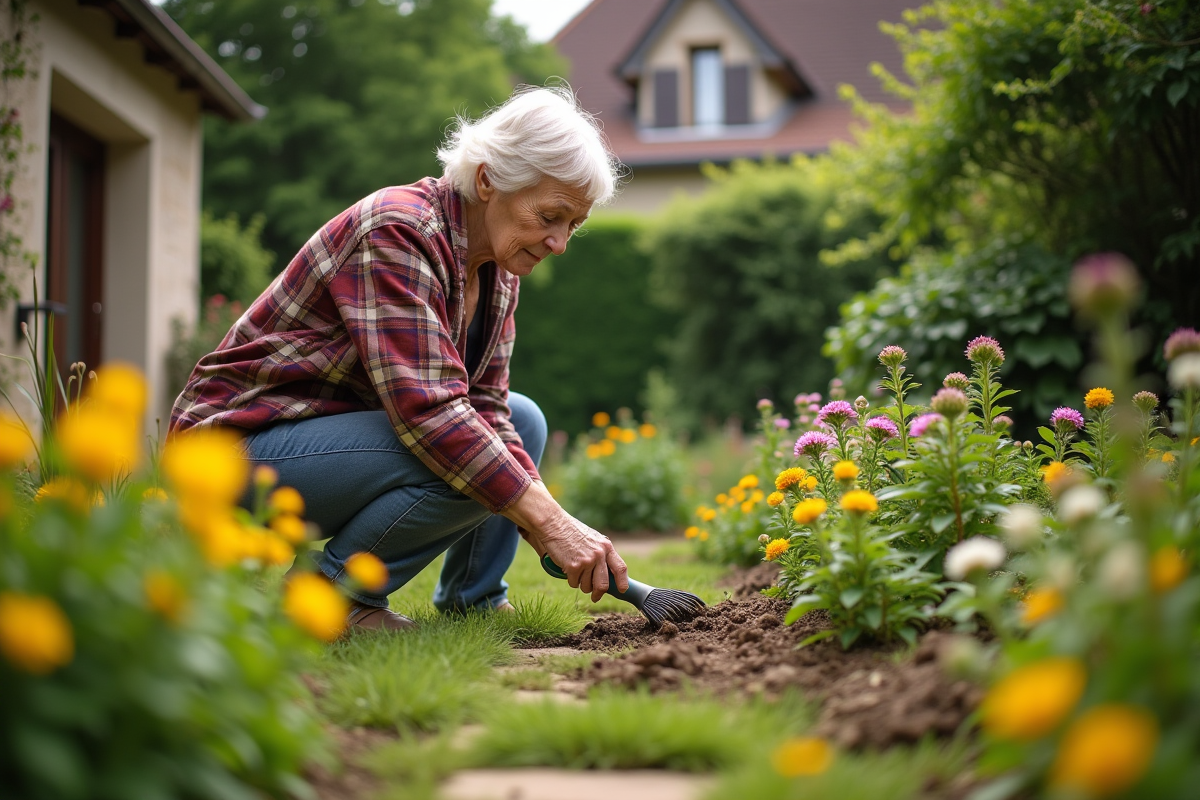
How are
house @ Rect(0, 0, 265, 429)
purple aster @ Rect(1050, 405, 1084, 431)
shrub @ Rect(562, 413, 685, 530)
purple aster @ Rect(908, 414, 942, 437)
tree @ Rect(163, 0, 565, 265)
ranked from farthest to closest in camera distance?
1. tree @ Rect(163, 0, 565, 265)
2. shrub @ Rect(562, 413, 685, 530)
3. house @ Rect(0, 0, 265, 429)
4. purple aster @ Rect(1050, 405, 1084, 431)
5. purple aster @ Rect(908, 414, 942, 437)

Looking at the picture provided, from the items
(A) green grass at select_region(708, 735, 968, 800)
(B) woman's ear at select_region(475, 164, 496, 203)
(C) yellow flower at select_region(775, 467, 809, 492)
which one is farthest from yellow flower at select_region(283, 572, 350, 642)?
(B) woman's ear at select_region(475, 164, 496, 203)

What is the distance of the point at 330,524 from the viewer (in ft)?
8.06

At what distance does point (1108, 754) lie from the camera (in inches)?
32.8

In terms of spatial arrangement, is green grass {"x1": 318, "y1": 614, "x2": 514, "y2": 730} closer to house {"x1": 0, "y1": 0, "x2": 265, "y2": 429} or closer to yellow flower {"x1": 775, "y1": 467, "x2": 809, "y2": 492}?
yellow flower {"x1": 775, "y1": 467, "x2": 809, "y2": 492}

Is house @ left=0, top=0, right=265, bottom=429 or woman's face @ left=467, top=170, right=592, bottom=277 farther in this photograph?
house @ left=0, top=0, right=265, bottom=429

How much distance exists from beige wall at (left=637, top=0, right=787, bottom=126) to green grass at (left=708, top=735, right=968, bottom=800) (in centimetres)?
1439

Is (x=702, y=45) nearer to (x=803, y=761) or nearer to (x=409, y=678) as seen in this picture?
(x=409, y=678)

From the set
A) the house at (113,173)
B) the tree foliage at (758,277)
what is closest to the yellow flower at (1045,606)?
the house at (113,173)

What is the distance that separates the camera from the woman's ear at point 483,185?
2.47m

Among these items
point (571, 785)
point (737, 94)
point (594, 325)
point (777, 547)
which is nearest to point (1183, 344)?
point (777, 547)

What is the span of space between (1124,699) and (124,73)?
6.18 meters

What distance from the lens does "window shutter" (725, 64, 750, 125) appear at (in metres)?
14.6

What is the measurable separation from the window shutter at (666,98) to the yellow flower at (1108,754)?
14.7m

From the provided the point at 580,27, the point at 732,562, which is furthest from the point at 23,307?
the point at 580,27
